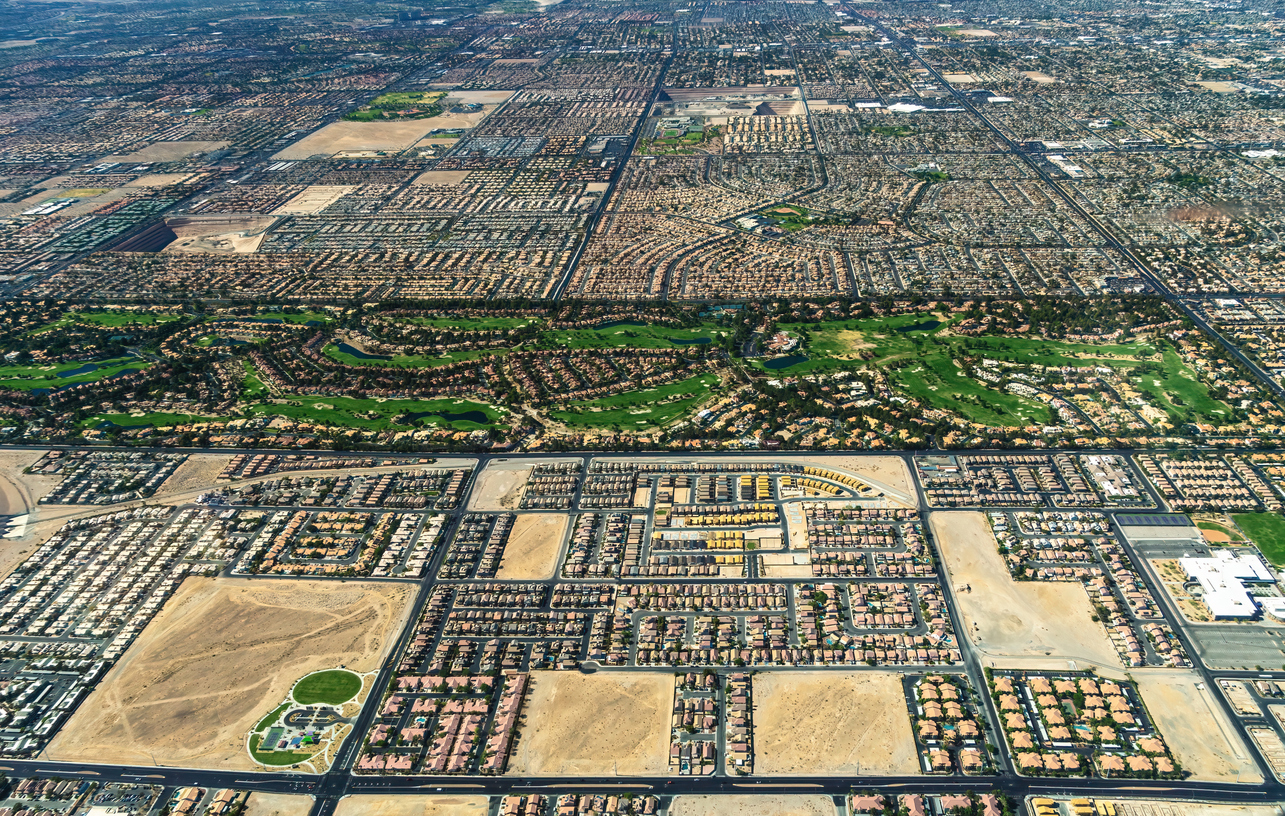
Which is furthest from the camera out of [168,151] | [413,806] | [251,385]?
[168,151]

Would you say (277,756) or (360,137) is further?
(360,137)

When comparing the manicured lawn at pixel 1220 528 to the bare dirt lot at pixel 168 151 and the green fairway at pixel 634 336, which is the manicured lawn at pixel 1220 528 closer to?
the green fairway at pixel 634 336

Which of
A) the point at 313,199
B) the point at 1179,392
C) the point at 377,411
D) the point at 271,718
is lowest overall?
the point at 271,718

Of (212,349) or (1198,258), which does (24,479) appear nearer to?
(212,349)

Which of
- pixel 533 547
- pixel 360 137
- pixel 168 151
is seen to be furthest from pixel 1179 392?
pixel 168 151

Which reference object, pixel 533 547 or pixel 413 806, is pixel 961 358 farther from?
pixel 413 806

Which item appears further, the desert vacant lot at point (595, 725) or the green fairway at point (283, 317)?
the green fairway at point (283, 317)

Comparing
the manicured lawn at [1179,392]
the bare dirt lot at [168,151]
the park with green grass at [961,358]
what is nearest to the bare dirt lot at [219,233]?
the bare dirt lot at [168,151]
